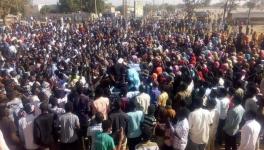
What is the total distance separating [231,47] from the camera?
16.0 m

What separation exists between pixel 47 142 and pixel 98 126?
3.39 feet

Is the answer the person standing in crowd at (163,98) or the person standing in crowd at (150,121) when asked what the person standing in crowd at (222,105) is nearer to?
the person standing in crowd at (163,98)

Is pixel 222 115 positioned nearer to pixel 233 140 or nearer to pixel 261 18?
pixel 233 140

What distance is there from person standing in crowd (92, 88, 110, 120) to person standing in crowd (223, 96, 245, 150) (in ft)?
7.98

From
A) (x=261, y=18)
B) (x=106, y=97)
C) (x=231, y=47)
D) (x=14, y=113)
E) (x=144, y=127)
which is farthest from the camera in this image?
(x=261, y=18)

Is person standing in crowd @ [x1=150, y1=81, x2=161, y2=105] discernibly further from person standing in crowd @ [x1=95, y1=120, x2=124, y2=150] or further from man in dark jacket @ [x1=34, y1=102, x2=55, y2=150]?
person standing in crowd @ [x1=95, y1=120, x2=124, y2=150]

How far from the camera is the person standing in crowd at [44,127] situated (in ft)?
20.1

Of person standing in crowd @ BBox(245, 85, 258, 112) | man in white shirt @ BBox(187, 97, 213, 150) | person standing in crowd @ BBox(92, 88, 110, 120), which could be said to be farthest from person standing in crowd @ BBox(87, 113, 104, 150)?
person standing in crowd @ BBox(245, 85, 258, 112)

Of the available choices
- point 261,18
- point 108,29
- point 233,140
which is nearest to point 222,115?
point 233,140

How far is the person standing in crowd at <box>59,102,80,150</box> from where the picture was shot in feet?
20.9

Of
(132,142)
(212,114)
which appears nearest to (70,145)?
(132,142)

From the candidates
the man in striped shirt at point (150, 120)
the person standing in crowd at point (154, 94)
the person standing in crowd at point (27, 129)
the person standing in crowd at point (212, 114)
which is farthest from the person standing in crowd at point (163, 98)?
the person standing in crowd at point (27, 129)

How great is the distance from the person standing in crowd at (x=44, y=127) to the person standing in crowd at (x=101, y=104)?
1.03 meters

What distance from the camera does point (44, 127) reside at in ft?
20.4
